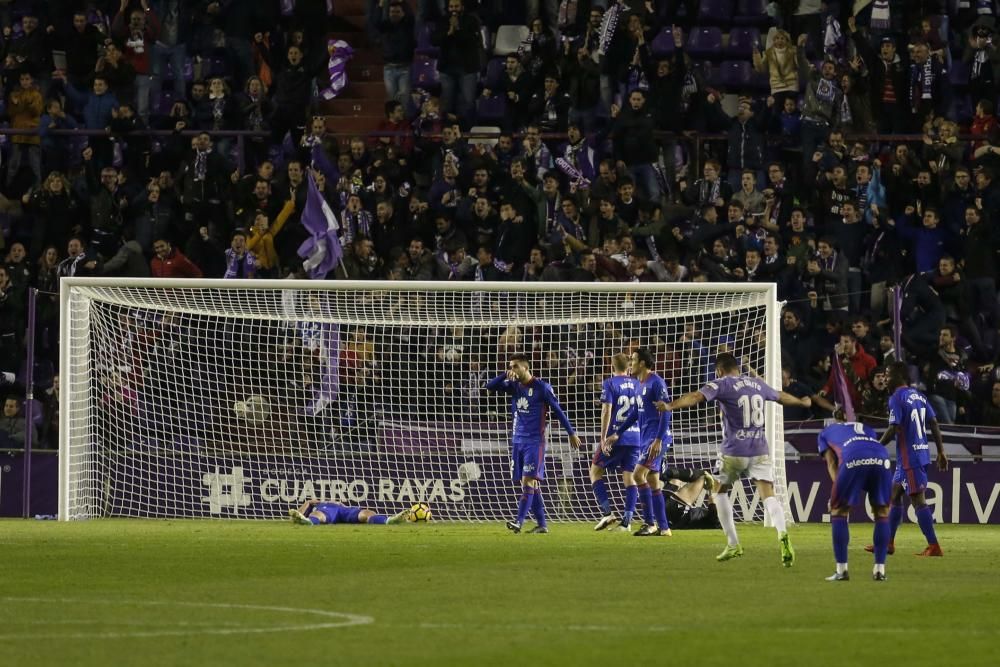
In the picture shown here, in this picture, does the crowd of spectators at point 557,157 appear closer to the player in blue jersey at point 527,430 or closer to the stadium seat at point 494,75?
the stadium seat at point 494,75

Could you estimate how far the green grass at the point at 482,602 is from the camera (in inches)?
354

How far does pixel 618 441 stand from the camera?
20.5 metres

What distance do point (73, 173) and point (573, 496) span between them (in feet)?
28.5

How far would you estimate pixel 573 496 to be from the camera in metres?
23.1

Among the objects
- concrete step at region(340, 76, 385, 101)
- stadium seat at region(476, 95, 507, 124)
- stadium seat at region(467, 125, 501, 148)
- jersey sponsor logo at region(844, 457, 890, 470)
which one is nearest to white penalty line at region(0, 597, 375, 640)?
jersey sponsor logo at region(844, 457, 890, 470)

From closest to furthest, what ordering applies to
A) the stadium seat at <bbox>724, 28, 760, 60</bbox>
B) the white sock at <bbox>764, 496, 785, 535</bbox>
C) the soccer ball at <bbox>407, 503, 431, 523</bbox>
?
the white sock at <bbox>764, 496, 785, 535</bbox>, the soccer ball at <bbox>407, 503, 431, 523</bbox>, the stadium seat at <bbox>724, 28, 760, 60</bbox>

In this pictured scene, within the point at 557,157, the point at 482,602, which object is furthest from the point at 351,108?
the point at 482,602

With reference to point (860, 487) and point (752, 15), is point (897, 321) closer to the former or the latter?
point (752, 15)

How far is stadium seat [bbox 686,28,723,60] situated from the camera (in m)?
27.9

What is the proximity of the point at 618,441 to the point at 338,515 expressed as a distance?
3.74 meters

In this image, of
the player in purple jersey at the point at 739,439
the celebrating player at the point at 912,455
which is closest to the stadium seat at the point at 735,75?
the celebrating player at the point at 912,455

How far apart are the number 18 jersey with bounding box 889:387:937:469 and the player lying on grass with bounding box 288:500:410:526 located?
23.9 feet

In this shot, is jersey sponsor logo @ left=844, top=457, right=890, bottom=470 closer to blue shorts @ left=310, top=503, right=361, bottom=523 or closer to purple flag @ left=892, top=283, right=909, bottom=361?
purple flag @ left=892, top=283, right=909, bottom=361

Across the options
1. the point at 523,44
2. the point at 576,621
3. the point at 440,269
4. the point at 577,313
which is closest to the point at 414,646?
the point at 576,621
